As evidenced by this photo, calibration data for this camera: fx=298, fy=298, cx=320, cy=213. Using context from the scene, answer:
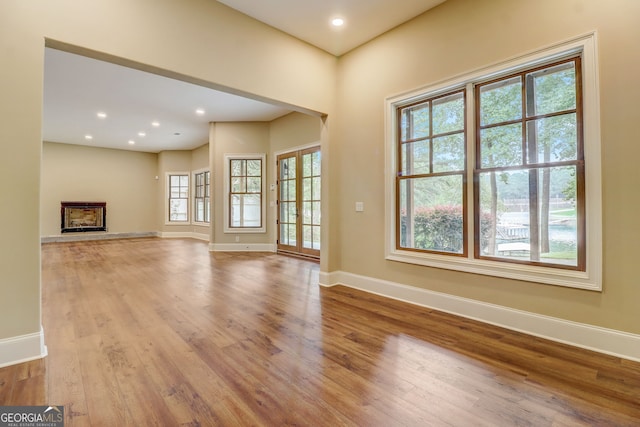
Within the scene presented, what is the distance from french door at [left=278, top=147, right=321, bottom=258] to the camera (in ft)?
20.9

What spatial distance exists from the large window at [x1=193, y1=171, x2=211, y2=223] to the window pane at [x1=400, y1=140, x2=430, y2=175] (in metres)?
7.65

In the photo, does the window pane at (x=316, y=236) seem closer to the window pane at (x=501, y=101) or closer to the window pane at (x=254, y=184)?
the window pane at (x=254, y=184)

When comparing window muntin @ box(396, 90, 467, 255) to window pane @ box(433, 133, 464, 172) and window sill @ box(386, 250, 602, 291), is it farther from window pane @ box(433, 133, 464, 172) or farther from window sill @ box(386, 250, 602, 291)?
window sill @ box(386, 250, 602, 291)

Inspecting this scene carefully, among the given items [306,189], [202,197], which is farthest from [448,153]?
[202,197]

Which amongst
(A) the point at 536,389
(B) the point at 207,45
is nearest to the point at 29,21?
(B) the point at 207,45

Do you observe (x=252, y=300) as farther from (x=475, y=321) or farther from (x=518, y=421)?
(x=518, y=421)

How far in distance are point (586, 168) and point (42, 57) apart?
4.23 meters

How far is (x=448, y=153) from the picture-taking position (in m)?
3.22

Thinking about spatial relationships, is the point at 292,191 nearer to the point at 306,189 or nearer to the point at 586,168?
the point at 306,189

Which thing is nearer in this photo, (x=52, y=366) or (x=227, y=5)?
(x=52, y=366)

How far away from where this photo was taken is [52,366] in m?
2.08

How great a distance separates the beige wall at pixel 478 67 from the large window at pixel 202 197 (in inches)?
267

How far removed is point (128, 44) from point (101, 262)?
4992 mm

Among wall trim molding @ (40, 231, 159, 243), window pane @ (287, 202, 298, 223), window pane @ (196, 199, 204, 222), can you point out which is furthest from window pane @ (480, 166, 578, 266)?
wall trim molding @ (40, 231, 159, 243)
